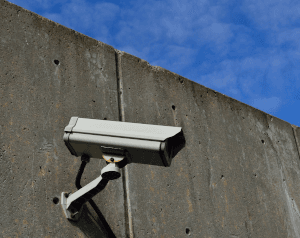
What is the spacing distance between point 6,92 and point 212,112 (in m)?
1.93

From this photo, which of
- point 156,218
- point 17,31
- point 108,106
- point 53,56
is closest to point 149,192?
point 156,218

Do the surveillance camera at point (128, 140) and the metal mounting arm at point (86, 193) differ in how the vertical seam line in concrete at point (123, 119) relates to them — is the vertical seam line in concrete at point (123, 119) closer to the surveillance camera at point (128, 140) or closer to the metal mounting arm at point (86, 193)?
the metal mounting arm at point (86, 193)

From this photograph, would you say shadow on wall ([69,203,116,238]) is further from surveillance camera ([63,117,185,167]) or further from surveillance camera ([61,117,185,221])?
surveillance camera ([63,117,185,167])

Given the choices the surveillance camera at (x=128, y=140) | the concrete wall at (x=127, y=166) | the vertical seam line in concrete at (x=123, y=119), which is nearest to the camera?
the surveillance camera at (x=128, y=140)

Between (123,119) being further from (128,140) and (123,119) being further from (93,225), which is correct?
(128,140)

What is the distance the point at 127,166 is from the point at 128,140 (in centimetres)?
79

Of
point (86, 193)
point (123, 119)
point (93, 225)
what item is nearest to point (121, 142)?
point (86, 193)

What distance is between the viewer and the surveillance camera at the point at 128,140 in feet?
6.21

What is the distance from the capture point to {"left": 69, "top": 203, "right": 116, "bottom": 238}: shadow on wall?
2.31m

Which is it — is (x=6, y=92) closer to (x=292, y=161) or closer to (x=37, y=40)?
(x=37, y=40)

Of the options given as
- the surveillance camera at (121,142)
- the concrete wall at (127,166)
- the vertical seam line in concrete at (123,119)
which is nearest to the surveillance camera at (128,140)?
the surveillance camera at (121,142)

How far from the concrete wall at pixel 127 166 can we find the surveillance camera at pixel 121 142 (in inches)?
16.3

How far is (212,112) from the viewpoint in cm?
362

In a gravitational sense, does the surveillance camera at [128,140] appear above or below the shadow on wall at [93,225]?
above
